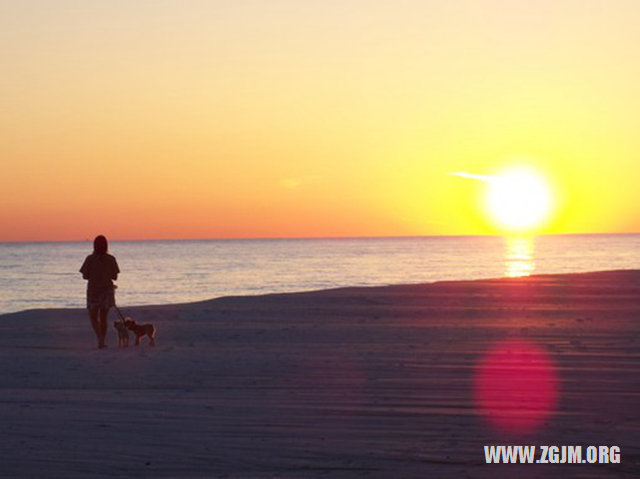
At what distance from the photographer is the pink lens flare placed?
8.43m

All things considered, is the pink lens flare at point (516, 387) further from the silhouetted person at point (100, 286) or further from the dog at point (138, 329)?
the silhouetted person at point (100, 286)

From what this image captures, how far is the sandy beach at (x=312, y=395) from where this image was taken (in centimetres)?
713

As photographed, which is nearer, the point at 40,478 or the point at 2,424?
the point at 40,478

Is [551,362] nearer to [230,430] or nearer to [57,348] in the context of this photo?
[230,430]

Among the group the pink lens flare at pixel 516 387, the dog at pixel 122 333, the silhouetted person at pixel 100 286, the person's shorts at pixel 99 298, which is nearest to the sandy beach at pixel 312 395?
the pink lens flare at pixel 516 387

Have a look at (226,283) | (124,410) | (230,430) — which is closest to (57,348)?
(124,410)

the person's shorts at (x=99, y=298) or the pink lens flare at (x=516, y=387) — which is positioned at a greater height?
the person's shorts at (x=99, y=298)

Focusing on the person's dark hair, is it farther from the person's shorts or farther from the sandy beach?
the sandy beach

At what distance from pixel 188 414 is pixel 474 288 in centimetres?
1779

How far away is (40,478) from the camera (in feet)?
22.2

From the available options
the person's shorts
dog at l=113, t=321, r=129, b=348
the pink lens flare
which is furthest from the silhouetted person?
Result: the pink lens flare

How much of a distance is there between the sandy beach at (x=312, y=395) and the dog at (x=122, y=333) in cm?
23

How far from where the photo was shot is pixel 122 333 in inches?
566

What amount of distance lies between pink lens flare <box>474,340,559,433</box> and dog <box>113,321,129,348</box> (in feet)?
17.9
